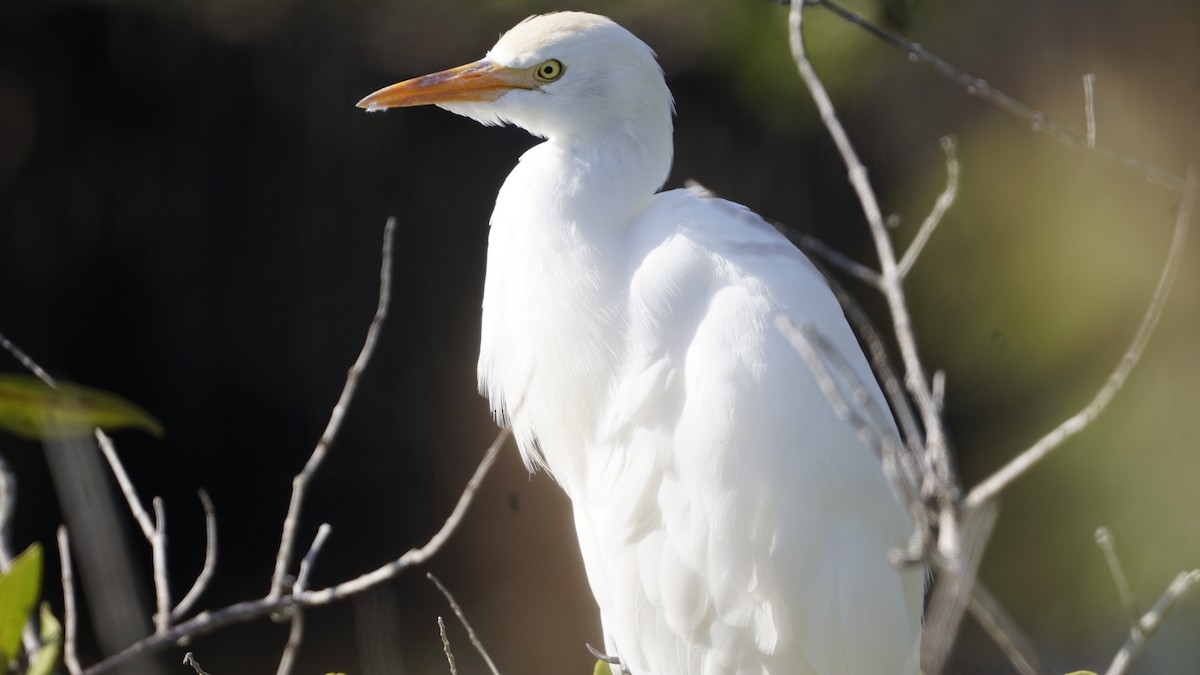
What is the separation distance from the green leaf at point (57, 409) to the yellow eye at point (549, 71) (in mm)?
778

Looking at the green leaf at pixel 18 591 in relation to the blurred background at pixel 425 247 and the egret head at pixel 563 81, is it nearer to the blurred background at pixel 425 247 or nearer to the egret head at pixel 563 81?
the egret head at pixel 563 81

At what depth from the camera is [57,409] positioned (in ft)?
1.78

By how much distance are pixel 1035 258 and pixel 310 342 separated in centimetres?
159

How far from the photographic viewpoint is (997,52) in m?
2.47

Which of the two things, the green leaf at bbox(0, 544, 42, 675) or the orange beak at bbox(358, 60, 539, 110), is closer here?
the green leaf at bbox(0, 544, 42, 675)

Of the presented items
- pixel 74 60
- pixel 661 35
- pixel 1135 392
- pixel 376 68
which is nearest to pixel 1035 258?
pixel 1135 392

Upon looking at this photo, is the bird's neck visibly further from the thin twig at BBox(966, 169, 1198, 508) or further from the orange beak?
the thin twig at BBox(966, 169, 1198, 508)

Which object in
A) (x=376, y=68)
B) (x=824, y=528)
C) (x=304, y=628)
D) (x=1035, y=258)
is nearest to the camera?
(x=824, y=528)

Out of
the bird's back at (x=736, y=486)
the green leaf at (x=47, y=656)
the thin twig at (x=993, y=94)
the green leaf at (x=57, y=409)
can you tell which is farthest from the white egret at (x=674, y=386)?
the green leaf at (x=57, y=409)

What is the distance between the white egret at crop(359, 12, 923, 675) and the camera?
3.92 feet

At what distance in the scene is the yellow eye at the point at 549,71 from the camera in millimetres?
1254

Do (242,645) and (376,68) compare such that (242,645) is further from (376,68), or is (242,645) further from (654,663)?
(654,663)

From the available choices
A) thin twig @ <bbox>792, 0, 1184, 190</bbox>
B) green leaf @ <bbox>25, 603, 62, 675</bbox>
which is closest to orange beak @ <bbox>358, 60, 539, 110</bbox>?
thin twig @ <bbox>792, 0, 1184, 190</bbox>

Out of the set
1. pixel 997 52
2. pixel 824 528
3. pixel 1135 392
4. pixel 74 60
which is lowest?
pixel 1135 392
